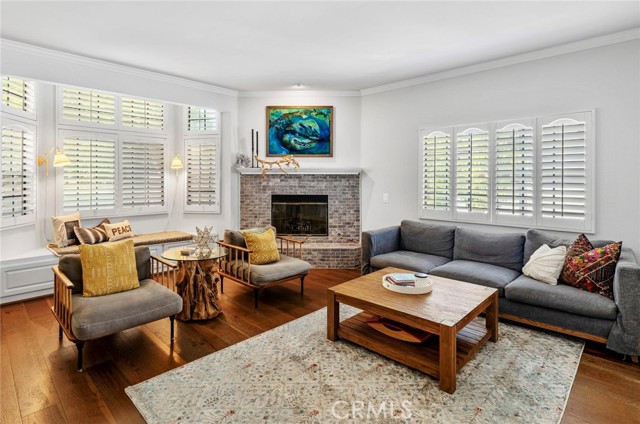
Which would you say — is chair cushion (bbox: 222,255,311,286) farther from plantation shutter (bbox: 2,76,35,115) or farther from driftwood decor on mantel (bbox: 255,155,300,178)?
plantation shutter (bbox: 2,76,35,115)

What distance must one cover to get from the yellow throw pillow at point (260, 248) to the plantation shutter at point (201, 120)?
259 cm

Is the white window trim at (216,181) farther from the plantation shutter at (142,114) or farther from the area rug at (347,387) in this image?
the area rug at (347,387)

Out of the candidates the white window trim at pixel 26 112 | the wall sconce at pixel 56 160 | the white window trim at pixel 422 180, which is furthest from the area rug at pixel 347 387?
the white window trim at pixel 26 112

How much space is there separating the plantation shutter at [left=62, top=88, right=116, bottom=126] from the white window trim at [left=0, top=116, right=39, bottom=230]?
1.56 feet

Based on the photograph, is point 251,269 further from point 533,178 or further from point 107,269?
point 533,178

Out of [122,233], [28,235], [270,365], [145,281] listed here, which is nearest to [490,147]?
[270,365]

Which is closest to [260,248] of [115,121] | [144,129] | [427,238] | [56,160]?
[427,238]

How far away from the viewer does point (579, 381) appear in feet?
8.13

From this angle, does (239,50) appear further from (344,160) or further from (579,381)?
(579,381)

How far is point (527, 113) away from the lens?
162 inches

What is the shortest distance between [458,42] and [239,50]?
2.50m

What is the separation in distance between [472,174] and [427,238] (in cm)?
103

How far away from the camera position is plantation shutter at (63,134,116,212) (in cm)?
489

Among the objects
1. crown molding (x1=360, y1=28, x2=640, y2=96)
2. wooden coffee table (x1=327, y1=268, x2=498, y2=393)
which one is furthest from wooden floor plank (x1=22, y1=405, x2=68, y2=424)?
crown molding (x1=360, y1=28, x2=640, y2=96)
